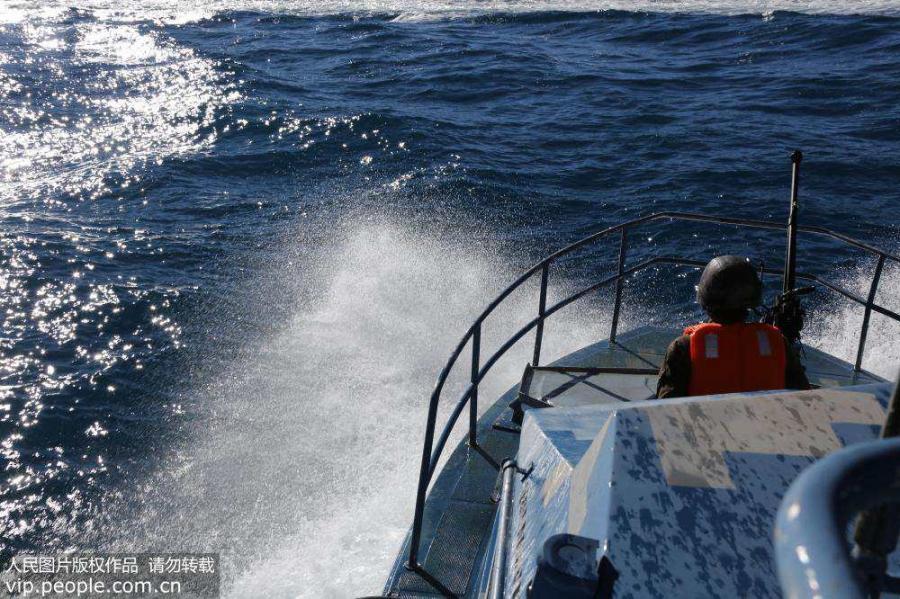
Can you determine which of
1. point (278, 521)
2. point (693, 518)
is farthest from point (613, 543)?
point (278, 521)

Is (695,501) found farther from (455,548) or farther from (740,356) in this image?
(455,548)

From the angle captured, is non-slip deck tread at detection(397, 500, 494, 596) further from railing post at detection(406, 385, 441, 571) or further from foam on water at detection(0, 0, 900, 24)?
foam on water at detection(0, 0, 900, 24)

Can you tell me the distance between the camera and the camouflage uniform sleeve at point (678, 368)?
382 cm

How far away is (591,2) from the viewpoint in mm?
26000

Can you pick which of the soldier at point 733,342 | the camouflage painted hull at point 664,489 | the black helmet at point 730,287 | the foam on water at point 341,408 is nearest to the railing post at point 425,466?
the camouflage painted hull at point 664,489

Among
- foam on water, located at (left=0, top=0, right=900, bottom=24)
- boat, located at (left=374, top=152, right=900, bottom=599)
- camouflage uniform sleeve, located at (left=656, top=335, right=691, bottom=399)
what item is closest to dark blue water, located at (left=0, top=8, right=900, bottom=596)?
foam on water, located at (left=0, top=0, right=900, bottom=24)

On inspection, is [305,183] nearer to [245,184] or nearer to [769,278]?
[245,184]

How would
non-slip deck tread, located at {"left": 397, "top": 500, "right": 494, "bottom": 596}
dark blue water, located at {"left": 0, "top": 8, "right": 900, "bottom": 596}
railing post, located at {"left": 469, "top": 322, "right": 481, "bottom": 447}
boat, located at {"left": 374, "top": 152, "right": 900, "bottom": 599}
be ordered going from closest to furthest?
boat, located at {"left": 374, "top": 152, "right": 900, "bottom": 599} → non-slip deck tread, located at {"left": 397, "top": 500, "right": 494, "bottom": 596} → railing post, located at {"left": 469, "top": 322, "right": 481, "bottom": 447} → dark blue water, located at {"left": 0, "top": 8, "right": 900, "bottom": 596}

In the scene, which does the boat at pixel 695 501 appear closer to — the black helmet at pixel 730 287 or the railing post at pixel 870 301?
the black helmet at pixel 730 287

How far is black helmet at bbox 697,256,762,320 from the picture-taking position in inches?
145

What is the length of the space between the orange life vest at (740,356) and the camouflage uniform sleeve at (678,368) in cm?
6

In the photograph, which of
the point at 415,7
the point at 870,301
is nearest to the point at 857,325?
the point at 870,301

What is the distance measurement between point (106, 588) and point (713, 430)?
5.53m

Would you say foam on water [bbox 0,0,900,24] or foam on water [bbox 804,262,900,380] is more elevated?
foam on water [bbox 0,0,900,24]
